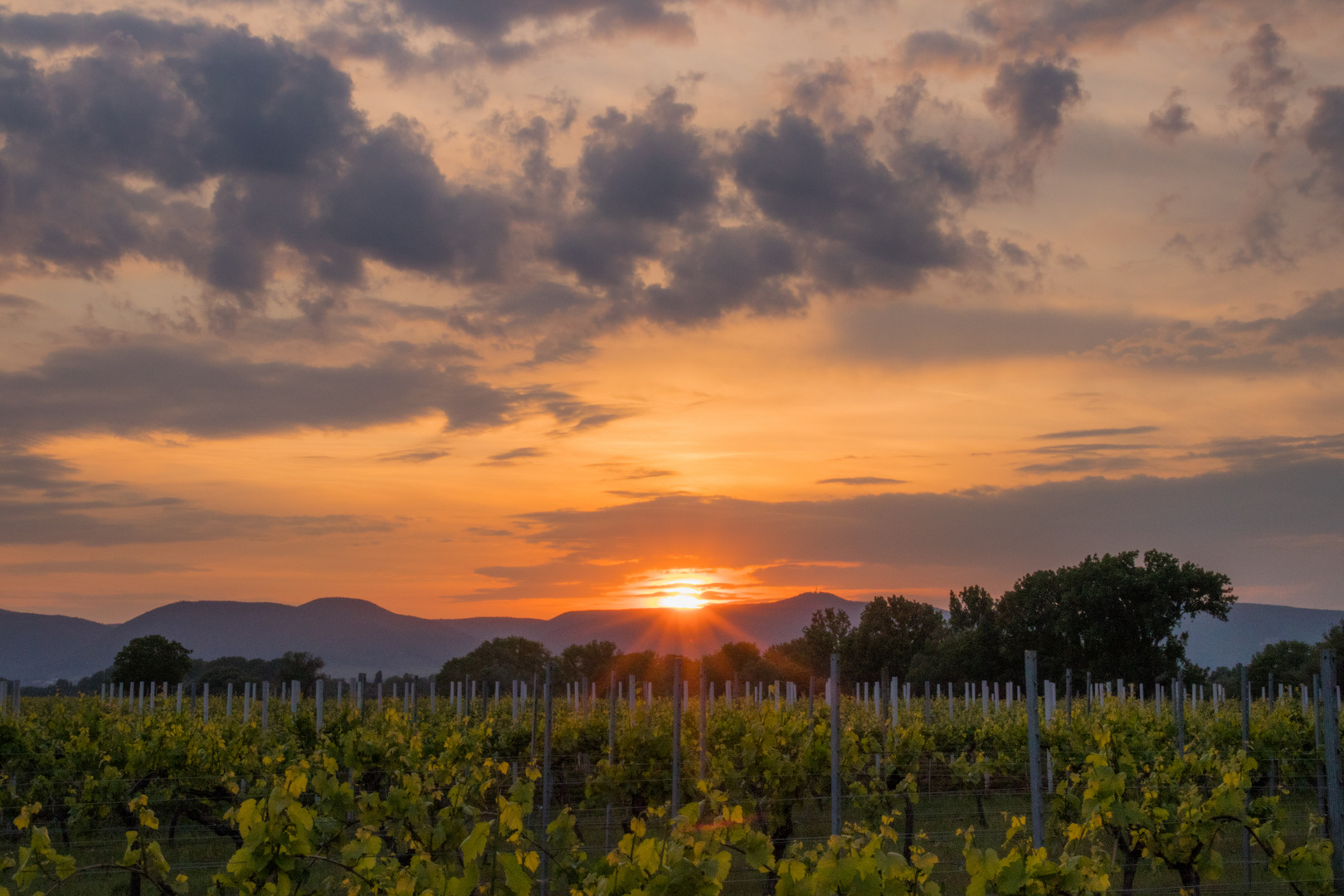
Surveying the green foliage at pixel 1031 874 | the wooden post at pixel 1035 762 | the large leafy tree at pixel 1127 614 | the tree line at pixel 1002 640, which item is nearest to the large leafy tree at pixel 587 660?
the tree line at pixel 1002 640

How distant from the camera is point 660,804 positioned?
41.6 feet

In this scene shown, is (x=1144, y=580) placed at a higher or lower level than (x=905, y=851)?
higher

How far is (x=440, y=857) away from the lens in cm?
669

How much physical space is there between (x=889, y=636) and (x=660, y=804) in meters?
53.7

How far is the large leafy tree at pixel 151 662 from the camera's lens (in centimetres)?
5847

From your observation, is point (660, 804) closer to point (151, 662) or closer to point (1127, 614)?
point (1127, 614)

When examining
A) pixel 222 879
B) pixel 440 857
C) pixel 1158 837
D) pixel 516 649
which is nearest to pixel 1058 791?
pixel 1158 837

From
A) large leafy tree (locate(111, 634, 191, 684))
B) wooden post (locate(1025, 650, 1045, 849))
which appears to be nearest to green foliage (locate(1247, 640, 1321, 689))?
wooden post (locate(1025, 650, 1045, 849))

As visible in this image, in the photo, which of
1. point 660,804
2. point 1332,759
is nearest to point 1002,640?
point 660,804

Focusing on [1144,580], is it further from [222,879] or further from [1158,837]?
[222,879]

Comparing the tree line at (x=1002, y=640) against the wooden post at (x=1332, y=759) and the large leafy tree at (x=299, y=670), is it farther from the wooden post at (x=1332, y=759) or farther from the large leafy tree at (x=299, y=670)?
the wooden post at (x=1332, y=759)

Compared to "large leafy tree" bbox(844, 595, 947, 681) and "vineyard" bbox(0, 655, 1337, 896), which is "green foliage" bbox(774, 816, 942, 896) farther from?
"large leafy tree" bbox(844, 595, 947, 681)

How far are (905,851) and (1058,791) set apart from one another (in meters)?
3.94

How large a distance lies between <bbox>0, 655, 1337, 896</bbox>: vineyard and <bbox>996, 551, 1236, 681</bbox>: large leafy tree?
2809 cm
